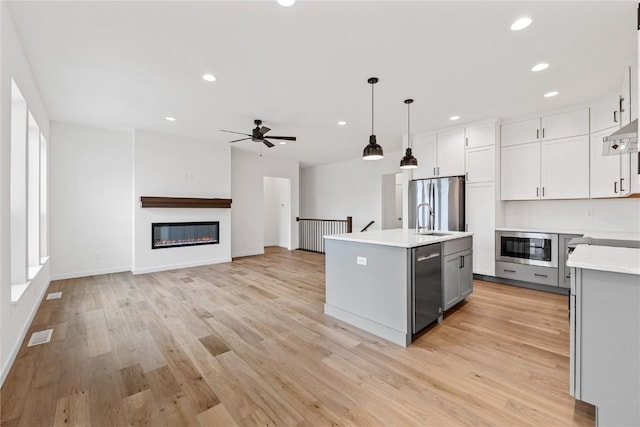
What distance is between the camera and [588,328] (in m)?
1.53

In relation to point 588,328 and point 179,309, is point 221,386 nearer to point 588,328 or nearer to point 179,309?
point 179,309

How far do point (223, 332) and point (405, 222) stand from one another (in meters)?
3.88

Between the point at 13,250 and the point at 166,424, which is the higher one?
the point at 13,250

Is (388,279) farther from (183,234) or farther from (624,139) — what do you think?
(183,234)

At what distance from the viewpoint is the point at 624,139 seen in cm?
218

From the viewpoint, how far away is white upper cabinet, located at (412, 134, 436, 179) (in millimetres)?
5086

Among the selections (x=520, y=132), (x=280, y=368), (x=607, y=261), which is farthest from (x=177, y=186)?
(x=520, y=132)

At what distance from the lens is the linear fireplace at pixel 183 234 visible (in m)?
5.44

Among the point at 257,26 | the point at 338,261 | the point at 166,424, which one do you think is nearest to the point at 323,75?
the point at 257,26

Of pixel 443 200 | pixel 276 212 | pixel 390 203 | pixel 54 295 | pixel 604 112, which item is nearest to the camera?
pixel 604 112

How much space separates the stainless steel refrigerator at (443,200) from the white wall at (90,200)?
18.4 ft

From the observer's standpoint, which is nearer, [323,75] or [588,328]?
[588,328]

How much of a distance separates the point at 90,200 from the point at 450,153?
6625 mm

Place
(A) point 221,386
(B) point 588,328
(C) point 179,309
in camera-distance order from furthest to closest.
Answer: (C) point 179,309 → (A) point 221,386 → (B) point 588,328
